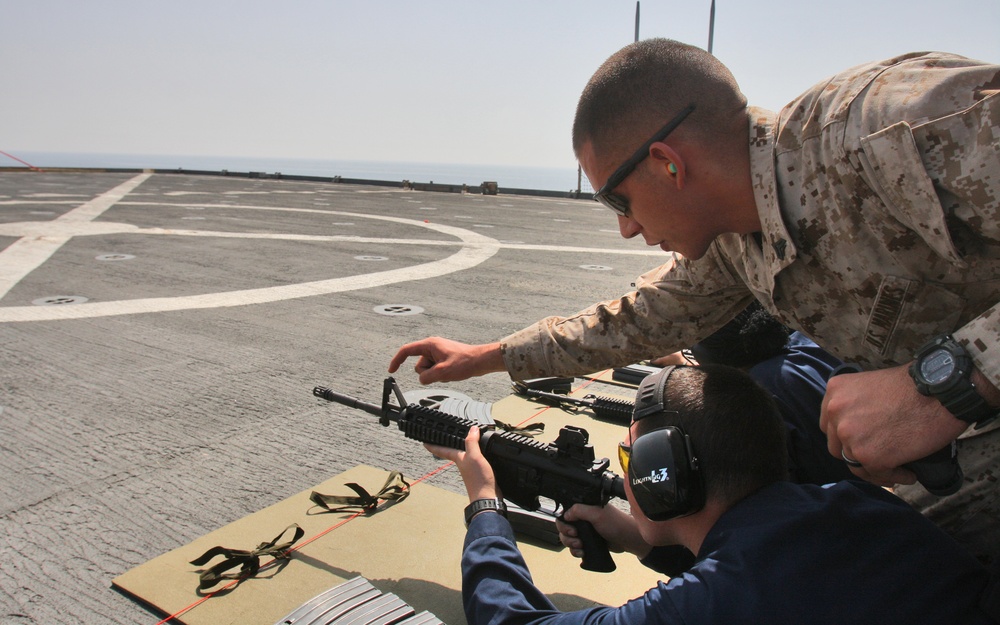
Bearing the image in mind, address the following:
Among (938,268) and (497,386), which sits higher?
(938,268)

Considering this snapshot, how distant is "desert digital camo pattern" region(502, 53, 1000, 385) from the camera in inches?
56.3

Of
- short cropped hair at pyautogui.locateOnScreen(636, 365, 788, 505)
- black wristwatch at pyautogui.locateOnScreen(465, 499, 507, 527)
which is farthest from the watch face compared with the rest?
black wristwatch at pyautogui.locateOnScreen(465, 499, 507, 527)

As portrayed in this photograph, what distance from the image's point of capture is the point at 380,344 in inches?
212

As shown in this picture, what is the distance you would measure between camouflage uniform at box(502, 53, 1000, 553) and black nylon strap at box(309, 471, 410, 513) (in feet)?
5.32

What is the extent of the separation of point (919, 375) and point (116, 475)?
10.3 ft

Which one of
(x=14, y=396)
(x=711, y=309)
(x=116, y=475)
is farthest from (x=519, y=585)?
(x=14, y=396)

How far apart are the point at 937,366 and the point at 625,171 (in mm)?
880

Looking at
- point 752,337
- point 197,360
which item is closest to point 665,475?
point 752,337

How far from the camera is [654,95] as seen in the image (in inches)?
73.2

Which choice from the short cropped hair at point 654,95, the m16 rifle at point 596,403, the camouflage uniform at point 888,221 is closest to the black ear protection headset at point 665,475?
the camouflage uniform at point 888,221

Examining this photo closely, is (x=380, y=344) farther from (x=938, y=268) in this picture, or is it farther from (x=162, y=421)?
(x=938, y=268)

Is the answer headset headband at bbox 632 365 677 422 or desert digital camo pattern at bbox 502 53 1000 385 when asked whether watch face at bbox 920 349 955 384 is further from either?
headset headband at bbox 632 365 677 422

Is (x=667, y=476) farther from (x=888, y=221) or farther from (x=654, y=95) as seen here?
(x=654, y=95)

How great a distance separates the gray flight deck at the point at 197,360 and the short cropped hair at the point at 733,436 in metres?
1.85
